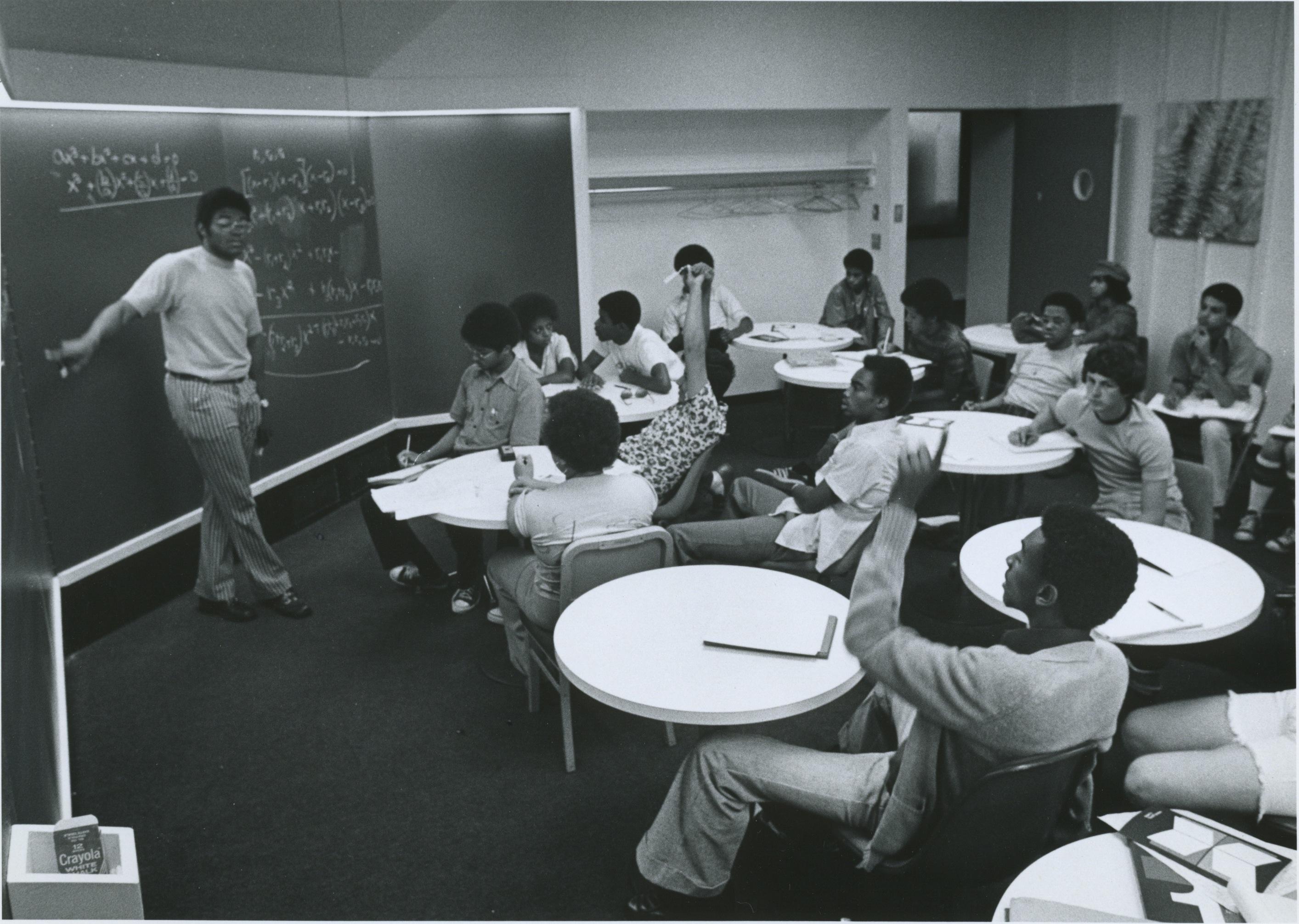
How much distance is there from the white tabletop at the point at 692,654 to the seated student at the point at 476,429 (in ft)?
5.23

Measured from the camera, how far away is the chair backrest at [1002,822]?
74.4 inches

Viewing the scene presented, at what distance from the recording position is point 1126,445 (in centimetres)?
375

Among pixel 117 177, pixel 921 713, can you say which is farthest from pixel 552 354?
pixel 921 713

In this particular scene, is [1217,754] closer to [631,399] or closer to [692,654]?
[692,654]

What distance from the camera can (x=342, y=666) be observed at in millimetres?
4086

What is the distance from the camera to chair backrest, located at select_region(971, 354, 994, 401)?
5.50 metres

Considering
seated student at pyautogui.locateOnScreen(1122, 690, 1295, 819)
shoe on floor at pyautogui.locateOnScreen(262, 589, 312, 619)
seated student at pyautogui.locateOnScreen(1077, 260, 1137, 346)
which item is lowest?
shoe on floor at pyautogui.locateOnScreen(262, 589, 312, 619)

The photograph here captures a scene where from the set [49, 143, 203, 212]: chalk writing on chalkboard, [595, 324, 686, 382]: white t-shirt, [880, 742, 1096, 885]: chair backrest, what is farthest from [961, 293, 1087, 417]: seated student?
[49, 143, 203, 212]: chalk writing on chalkboard

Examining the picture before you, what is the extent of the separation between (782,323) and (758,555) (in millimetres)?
3751

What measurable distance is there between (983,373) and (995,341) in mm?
994

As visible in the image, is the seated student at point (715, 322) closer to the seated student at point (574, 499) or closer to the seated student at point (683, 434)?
the seated student at point (683, 434)

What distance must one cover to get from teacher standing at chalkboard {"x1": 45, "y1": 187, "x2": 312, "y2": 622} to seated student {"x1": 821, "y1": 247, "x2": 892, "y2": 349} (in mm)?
4009

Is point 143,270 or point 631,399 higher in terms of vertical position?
point 143,270

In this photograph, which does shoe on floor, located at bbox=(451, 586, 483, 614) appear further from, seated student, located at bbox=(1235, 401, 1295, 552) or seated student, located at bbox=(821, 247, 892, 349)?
seated student, located at bbox=(1235, 401, 1295, 552)
